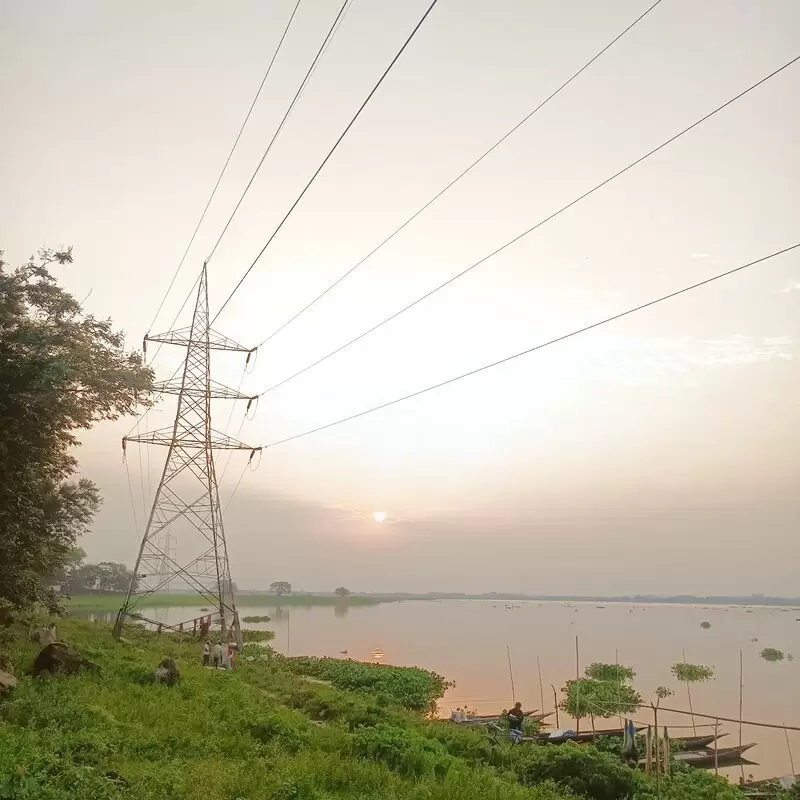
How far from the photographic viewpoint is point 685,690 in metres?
51.2

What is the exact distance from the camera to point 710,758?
24.9 m

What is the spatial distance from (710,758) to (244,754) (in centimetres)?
2169

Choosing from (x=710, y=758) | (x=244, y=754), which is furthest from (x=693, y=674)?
(x=244, y=754)

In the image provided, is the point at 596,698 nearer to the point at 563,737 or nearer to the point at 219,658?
the point at 563,737

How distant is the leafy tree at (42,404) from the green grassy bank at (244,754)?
3653 millimetres

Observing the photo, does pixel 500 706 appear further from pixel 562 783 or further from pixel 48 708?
pixel 48 708

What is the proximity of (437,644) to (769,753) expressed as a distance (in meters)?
57.1

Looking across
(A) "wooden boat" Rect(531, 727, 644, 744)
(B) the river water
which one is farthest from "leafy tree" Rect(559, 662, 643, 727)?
(A) "wooden boat" Rect(531, 727, 644, 744)

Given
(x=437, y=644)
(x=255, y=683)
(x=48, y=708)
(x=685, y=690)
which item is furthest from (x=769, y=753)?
(x=437, y=644)

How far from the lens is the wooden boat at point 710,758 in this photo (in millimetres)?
23128

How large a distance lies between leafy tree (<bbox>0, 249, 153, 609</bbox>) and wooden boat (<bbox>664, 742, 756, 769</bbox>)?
2206cm

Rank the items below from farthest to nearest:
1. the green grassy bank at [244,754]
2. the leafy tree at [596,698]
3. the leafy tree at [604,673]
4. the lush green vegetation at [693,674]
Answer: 1. the lush green vegetation at [693,674]
2. the leafy tree at [604,673]
3. the leafy tree at [596,698]
4. the green grassy bank at [244,754]

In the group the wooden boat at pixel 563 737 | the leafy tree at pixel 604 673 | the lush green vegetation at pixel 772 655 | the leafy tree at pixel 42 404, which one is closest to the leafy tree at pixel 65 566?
the leafy tree at pixel 42 404

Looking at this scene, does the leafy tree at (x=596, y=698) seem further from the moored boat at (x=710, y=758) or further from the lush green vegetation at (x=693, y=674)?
the lush green vegetation at (x=693, y=674)
